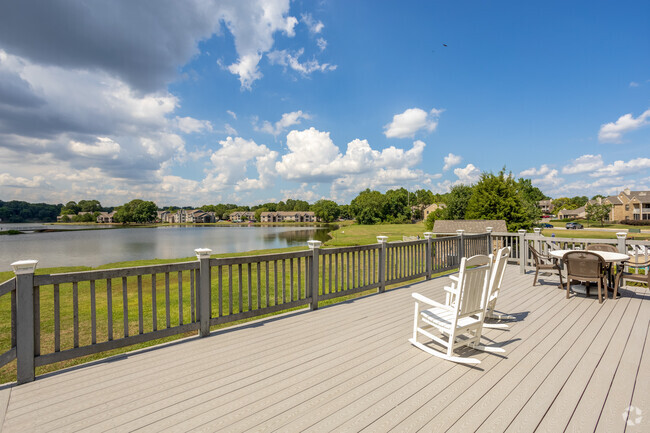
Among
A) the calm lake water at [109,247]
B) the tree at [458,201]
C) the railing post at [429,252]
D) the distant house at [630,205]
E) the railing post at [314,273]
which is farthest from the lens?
the distant house at [630,205]

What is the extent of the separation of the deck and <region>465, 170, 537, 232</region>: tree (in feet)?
74.7

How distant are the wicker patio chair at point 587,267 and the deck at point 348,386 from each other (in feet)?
4.06

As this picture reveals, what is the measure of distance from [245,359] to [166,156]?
68.0 ft

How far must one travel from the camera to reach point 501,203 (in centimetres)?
2386

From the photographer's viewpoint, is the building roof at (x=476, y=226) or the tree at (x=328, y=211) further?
the tree at (x=328, y=211)

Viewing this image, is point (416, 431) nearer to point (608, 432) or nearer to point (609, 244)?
point (608, 432)

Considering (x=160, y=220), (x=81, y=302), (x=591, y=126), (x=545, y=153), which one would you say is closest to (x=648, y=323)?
(x=81, y=302)

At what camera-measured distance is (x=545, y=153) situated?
19.2 m

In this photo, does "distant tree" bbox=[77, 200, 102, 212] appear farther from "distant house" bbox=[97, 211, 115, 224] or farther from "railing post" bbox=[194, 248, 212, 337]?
"railing post" bbox=[194, 248, 212, 337]

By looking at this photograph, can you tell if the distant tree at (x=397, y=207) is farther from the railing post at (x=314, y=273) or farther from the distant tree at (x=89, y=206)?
the distant tree at (x=89, y=206)

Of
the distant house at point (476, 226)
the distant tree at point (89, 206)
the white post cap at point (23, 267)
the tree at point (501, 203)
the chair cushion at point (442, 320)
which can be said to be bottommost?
the chair cushion at point (442, 320)

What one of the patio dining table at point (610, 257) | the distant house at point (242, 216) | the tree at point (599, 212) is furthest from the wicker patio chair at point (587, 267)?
the distant house at point (242, 216)

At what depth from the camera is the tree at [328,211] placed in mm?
104125

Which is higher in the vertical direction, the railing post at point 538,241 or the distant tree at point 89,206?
the distant tree at point 89,206
